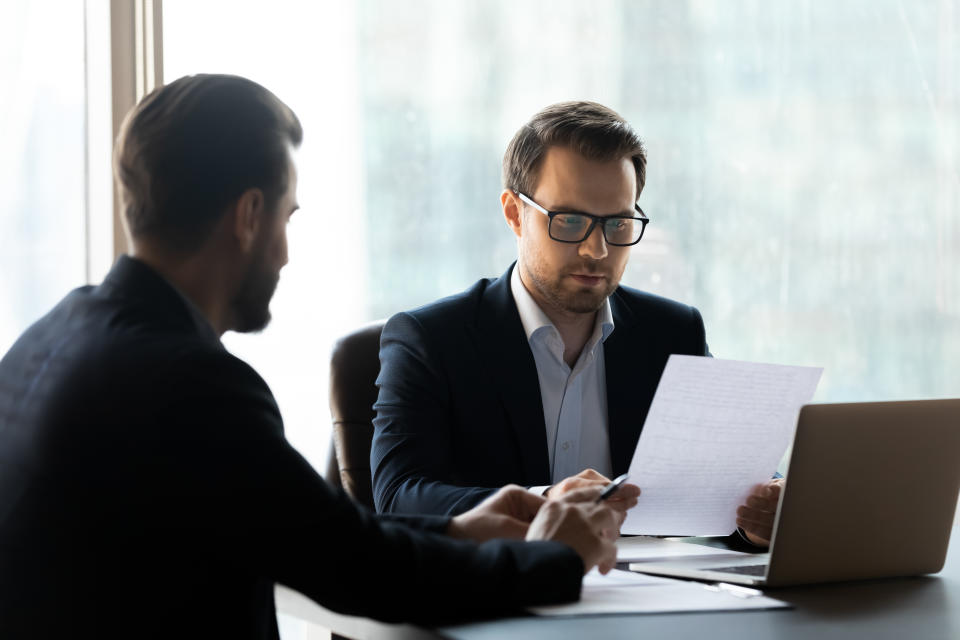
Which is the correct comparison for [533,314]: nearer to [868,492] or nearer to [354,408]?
[354,408]

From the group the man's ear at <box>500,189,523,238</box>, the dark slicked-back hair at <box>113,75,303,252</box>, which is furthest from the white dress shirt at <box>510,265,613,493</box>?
the dark slicked-back hair at <box>113,75,303,252</box>

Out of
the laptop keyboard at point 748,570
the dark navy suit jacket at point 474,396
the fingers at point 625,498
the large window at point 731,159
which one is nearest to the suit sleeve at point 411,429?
the dark navy suit jacket at point 474,396

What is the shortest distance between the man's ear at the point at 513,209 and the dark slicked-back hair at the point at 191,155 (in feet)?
2.99

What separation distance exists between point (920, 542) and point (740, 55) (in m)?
1.90

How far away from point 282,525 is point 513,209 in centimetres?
122

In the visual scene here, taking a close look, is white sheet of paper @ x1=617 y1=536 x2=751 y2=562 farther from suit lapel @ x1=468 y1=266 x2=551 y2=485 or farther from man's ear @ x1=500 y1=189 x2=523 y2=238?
man's ear @ x1=500 y1=189 x2=523 y2=238

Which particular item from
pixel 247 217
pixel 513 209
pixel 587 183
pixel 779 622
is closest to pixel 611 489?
pixel 779 622

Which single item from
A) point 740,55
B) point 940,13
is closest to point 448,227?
point 740,55

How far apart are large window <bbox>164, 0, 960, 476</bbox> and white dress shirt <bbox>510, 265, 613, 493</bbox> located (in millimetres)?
921

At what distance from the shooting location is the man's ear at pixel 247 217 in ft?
4.07

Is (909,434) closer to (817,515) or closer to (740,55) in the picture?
(817,515)

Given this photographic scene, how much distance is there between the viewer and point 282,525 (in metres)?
1.02

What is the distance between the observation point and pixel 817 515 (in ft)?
4.11

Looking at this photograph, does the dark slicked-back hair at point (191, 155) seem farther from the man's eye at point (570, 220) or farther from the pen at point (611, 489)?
the man's eye at point (570, 220)
